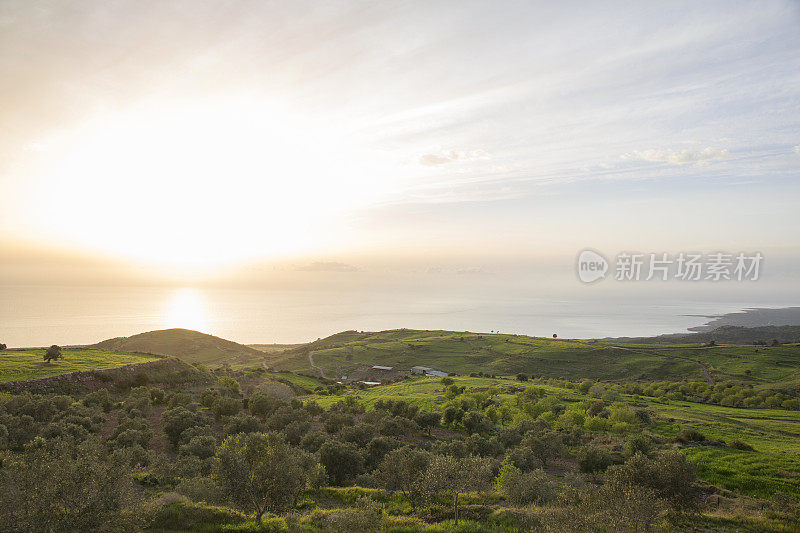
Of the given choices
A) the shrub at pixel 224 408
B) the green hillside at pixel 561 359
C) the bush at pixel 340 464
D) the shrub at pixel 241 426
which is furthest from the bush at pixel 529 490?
the green hillside at pixel 561 359

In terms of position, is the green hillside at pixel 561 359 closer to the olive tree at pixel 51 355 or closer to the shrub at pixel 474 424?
the shrub at pixel 474 424

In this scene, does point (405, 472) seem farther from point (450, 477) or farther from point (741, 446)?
point (741, 446)

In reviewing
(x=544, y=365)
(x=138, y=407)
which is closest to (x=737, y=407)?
(x=544, y=365)

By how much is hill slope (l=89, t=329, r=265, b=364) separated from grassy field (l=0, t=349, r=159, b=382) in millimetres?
65750

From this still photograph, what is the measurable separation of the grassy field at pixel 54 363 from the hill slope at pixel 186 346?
65.7 meters

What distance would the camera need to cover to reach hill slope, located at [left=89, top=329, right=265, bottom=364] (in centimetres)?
13312

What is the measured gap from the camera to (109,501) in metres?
14.4

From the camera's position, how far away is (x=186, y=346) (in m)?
141

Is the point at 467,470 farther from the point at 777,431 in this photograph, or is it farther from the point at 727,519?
the point at 777,431

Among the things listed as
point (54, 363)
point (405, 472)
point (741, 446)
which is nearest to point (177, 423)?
point (405, 472)

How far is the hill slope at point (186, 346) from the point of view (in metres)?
133

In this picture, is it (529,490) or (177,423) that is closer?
(529,490)

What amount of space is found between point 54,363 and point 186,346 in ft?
296

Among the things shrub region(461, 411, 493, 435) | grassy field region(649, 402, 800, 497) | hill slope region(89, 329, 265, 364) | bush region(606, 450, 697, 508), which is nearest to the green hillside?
hill slope region(89, 329, 265, 364)
